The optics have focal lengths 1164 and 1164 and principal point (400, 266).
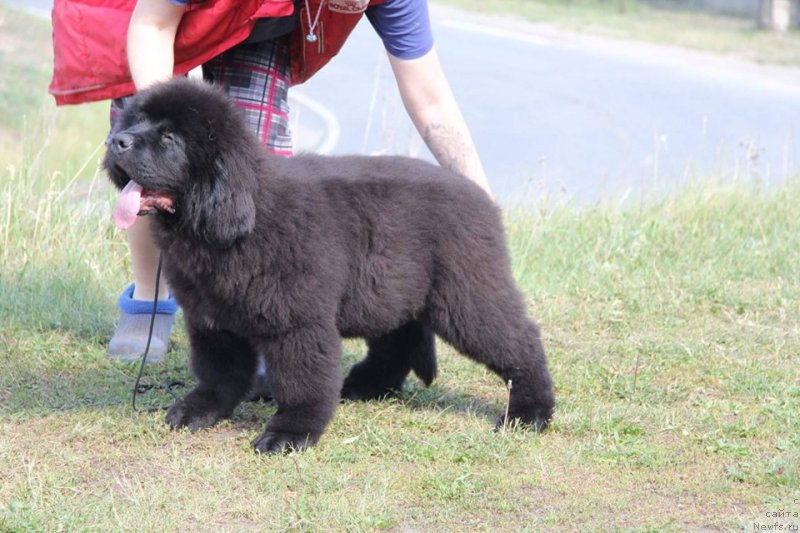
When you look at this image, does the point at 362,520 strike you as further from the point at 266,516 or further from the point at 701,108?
the point at 701,108

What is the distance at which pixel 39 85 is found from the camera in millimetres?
15383

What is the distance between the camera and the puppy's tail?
192 inches

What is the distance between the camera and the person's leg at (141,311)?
5.32 meters

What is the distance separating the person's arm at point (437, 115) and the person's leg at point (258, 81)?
497mm

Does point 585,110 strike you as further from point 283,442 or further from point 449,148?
point 283,442

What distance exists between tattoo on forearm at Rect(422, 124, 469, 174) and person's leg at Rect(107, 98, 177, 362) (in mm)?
1384

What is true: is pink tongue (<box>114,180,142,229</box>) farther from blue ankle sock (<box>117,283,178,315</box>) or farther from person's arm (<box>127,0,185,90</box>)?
blue ankle sock (<box>117,283,178,315</box>)

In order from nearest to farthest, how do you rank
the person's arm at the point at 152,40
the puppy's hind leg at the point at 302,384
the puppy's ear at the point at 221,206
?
the puppy's ear at the point at 221,206, the puppy's hind leg at the point at 302,384, the person's arm at the point at 152,40

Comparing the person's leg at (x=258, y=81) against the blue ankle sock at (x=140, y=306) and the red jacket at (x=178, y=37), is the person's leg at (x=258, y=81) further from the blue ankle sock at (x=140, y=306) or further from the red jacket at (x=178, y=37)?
the blue ankle sock at (x=140, y=306)

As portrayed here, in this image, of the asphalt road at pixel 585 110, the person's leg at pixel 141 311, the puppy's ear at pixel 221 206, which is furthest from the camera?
the asphalt road at pixel 585 110

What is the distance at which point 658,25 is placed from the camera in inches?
804

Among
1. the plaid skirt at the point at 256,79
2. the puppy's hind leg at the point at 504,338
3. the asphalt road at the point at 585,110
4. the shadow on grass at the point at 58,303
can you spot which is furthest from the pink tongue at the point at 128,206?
the asphalt road at the point at 585,110

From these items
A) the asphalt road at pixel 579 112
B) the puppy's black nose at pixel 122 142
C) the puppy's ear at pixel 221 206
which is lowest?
the asphalt road at pixel 579 112

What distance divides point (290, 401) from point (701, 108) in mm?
10068
